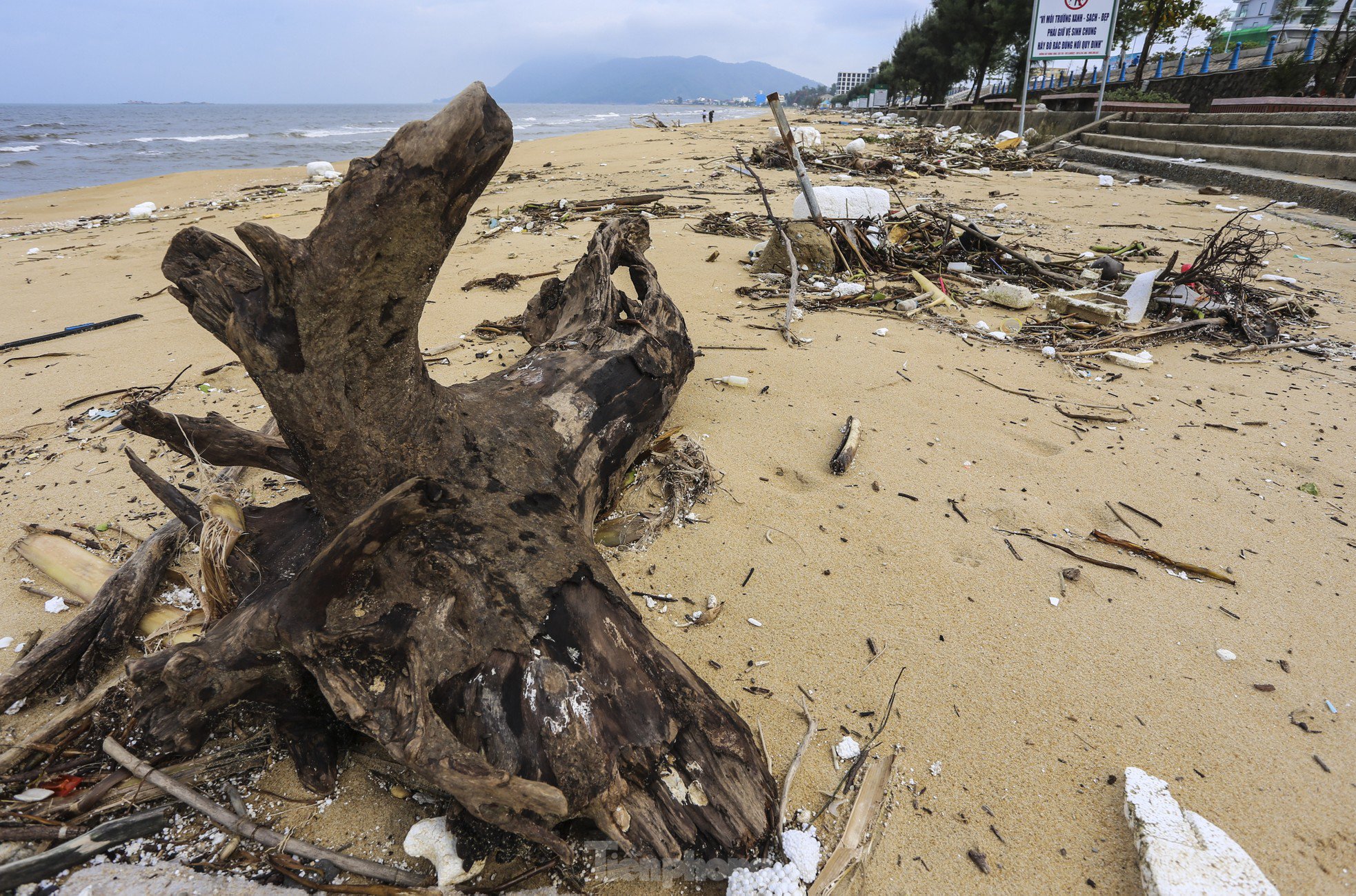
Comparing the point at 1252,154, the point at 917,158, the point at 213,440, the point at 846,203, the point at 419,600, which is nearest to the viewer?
the point at 419,600

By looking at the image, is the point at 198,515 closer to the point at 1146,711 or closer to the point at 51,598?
the point at 51,598

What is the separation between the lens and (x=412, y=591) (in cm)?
152

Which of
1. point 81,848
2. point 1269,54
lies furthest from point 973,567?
point 1269,54

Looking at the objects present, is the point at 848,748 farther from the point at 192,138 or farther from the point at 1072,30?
the point at 192,138

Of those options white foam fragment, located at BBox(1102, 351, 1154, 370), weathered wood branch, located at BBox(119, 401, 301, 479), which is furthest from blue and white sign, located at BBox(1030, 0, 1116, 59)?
weathered wood branch, located at BBox(119, 401, 301, 479)

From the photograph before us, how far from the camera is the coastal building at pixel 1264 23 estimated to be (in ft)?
89.3

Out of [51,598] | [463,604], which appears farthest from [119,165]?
[463,604]

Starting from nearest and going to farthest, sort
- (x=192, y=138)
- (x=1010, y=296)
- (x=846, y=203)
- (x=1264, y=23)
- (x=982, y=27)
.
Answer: (x=1010, y=296) → (x=846, y=203) → (x=192, y=138) → (x=982, y=27) → (x=1264, y=23)

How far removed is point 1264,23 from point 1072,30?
42.4m

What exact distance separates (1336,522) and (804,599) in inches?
85.5

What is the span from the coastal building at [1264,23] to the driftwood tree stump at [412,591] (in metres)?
28.4

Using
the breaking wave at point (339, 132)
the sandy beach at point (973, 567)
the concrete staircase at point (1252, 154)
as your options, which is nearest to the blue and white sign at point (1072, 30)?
the concrete staircase at point (1252, 154)

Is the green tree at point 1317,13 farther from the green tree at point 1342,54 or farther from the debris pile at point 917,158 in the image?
the debris pile at point 917,158

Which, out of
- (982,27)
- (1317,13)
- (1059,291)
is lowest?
(1059,291)
